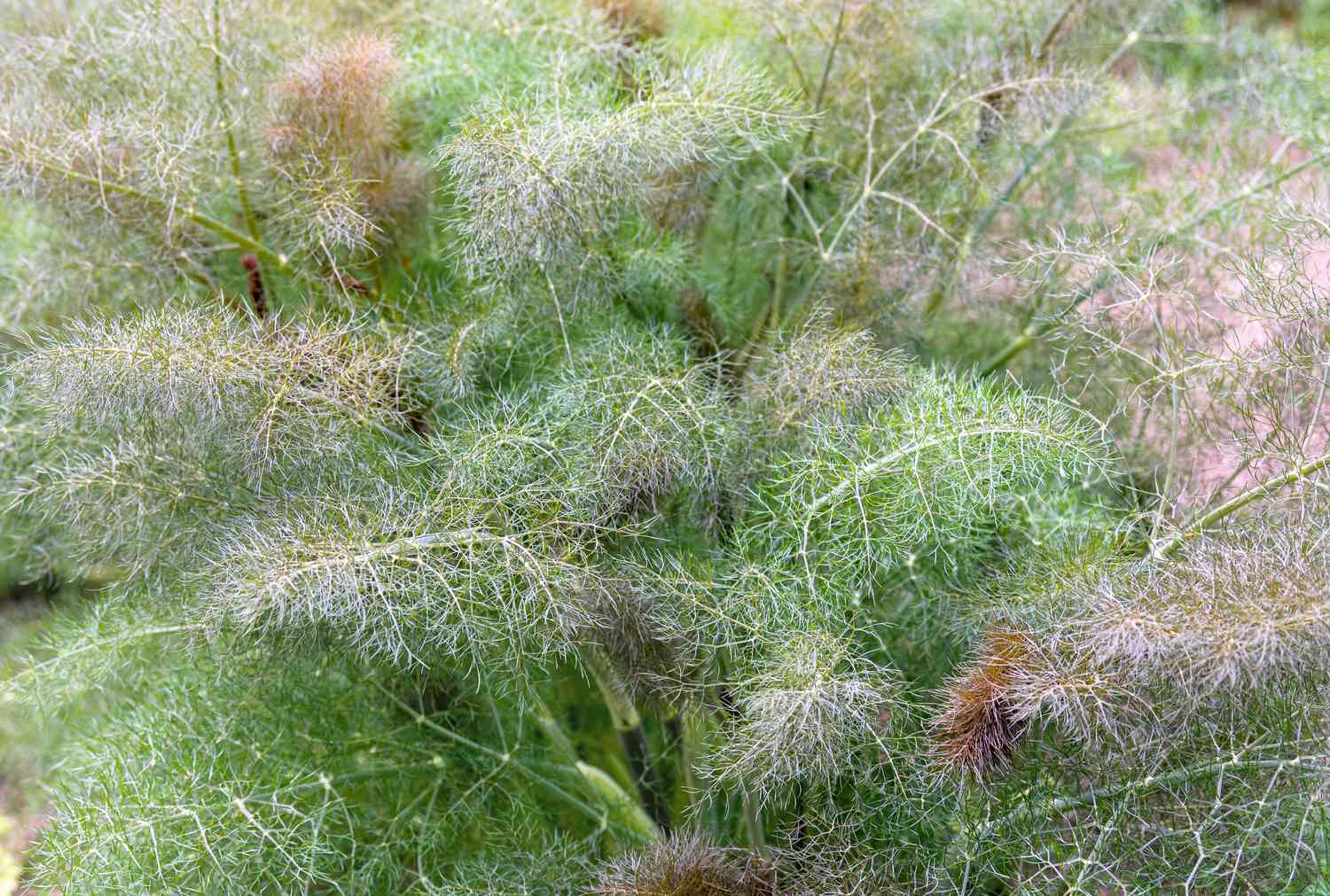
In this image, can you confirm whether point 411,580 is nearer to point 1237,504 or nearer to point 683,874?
point 683,874

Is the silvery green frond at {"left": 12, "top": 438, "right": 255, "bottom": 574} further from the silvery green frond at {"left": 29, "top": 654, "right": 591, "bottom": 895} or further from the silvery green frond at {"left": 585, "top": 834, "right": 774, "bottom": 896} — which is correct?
the silvery green frond at {"left": 585, "top": 834, "right": 774, "bottom": 896}

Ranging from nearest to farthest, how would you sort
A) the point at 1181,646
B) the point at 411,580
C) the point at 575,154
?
the point at 1181,646 → the point at 411,580 → the point at 575,154

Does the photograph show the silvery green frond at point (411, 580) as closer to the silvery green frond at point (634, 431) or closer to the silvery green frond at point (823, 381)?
the silvery green frond at point (634, 431)

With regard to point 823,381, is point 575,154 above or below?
above

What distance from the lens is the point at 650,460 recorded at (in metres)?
1.06

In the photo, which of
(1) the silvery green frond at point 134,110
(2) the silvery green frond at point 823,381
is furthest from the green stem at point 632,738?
(1) the silvery green frond at point 134,110

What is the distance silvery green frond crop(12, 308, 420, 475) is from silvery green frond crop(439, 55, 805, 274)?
178 millimetres

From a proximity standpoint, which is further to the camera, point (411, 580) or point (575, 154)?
point (575, 154)

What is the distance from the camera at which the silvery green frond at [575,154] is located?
1.09 metres

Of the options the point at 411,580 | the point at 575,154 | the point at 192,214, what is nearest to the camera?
the point at 411,580

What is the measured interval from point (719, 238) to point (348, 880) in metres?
0.96

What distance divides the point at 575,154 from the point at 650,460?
0.31m

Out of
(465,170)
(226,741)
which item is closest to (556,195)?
(465,170)

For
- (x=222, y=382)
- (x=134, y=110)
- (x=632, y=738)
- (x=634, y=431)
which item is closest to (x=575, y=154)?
(x=634, y=431)
